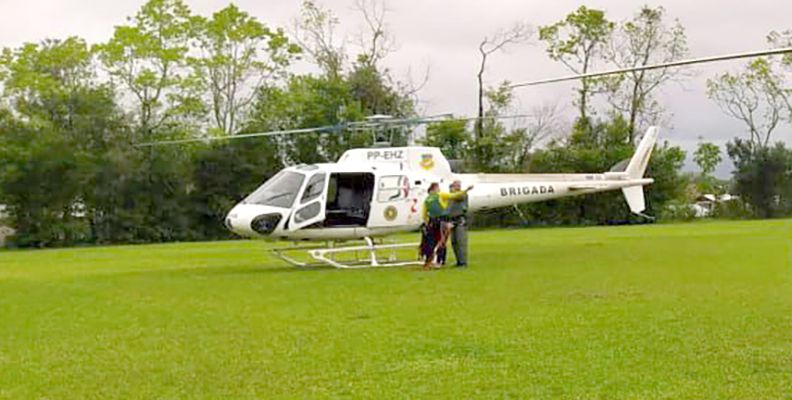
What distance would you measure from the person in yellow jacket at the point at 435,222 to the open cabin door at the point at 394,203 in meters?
0.79

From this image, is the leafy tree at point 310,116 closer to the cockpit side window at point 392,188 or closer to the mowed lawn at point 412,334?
the cockpit side window at point 392,188

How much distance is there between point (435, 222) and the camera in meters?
18.2

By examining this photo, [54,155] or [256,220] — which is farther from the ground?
[54,155]

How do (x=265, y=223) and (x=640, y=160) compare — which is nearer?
(x=265, y=223)

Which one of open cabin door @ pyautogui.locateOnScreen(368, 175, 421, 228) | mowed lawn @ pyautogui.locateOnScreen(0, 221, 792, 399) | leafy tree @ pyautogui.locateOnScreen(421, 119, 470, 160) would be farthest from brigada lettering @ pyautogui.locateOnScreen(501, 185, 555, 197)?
leafy tree @ pyautogui.locateOnScreen(421, 119, 470, 160)


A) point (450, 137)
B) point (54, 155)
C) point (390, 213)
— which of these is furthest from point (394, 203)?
point (450, 137)

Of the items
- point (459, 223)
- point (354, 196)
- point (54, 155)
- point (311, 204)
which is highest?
point (54, 155)

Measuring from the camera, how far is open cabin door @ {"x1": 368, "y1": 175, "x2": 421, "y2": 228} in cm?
1919

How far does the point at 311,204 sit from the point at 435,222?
2.18 m

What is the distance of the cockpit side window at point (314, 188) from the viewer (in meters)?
18.4

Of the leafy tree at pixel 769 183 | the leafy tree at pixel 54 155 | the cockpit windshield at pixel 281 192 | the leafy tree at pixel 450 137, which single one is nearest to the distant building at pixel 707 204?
the leafy tree at pixel 769 183

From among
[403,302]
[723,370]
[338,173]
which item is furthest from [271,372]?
[338,173]

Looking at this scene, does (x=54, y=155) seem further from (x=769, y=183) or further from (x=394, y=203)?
(x=769, y=183)

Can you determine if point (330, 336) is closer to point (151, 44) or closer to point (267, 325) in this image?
point (267, 325)
